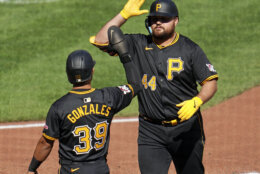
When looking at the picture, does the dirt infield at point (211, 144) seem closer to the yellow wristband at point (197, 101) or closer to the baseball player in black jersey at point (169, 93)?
the baseball player in black jersey at point (169, 93)

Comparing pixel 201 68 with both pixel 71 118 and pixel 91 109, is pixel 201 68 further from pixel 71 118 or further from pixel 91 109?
pixel 71 118

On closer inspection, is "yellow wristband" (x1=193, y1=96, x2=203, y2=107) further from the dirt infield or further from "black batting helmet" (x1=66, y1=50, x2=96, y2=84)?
the dirt infield

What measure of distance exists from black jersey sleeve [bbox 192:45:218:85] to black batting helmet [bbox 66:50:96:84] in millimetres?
1303

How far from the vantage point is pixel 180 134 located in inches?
233

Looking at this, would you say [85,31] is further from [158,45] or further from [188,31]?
[158,45]

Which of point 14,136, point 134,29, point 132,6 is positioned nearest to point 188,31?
point 134,29

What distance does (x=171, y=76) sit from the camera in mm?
5852

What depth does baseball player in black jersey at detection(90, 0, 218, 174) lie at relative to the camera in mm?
5828

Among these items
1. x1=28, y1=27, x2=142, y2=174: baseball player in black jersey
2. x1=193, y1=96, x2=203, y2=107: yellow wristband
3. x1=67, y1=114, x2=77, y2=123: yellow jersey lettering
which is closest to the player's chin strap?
x1=28, y1=27, x2=142, y2=174: baseball player in black jersey

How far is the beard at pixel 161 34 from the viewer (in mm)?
5867

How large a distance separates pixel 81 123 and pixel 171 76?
1.35 metres

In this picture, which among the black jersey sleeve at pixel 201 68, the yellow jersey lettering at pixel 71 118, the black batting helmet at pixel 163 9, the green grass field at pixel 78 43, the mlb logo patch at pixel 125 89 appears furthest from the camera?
the green grass field at pixel 78 43

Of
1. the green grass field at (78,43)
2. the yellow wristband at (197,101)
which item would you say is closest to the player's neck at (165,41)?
the yellow wristband at (197,101)

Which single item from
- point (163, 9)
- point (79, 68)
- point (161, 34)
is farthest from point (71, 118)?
point (163, 9)
